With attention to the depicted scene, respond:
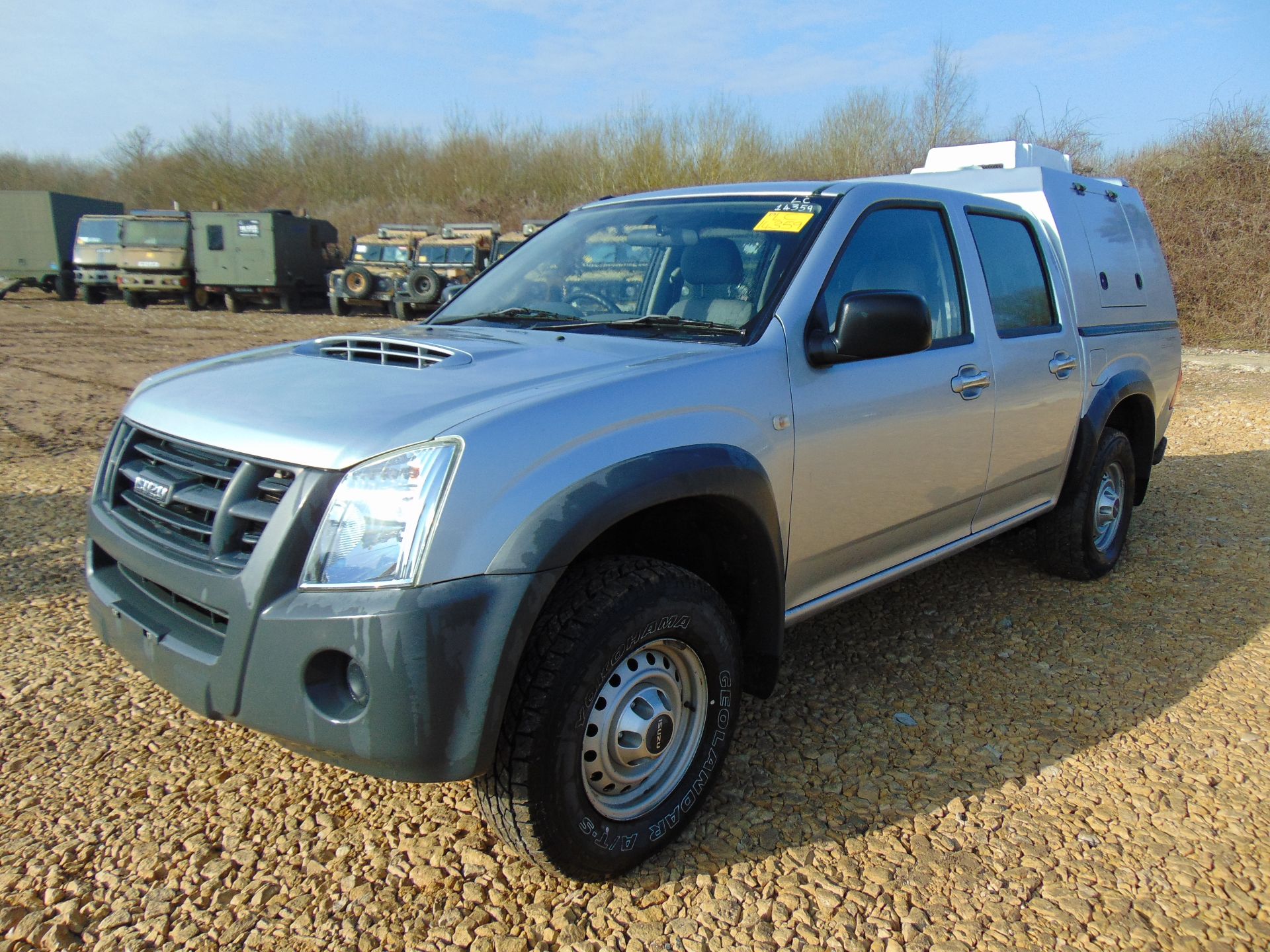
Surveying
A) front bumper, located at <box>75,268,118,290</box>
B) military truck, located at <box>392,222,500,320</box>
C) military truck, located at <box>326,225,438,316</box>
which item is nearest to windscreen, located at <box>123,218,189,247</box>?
front bumper, located at <box>75,268,118,290</box>

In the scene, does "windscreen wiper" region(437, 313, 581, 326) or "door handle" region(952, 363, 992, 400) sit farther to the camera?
"door handle" region(952, 363, 992, 400)

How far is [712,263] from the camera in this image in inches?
117

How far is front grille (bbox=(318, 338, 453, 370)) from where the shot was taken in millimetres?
2537

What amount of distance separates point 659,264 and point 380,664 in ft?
5.81

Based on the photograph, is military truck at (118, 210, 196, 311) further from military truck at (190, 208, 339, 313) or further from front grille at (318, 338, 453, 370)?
front grille at (318, 338, 453, 370)

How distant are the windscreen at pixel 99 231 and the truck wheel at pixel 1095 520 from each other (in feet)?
77.1

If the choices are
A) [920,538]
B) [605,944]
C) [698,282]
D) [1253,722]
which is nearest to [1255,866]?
[1253,722]

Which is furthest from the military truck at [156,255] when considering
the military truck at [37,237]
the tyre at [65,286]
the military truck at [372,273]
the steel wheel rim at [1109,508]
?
the steel wheel rim at [1109,508]

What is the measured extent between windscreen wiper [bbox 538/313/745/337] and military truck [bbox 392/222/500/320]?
1715 cm

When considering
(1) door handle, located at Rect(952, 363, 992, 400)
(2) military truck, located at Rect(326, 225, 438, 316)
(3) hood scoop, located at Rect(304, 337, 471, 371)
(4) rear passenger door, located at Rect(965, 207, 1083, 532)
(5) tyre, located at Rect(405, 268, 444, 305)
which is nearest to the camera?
(3) hood scoop, located at Rect(304, 337, 471, 371)

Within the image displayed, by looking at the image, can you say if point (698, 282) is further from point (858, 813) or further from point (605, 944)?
point (605, 944)

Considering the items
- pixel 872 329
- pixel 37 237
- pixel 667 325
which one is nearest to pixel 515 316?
pixel 667 325

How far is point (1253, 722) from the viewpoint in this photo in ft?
10.4

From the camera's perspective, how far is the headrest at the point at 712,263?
9.52 ft
